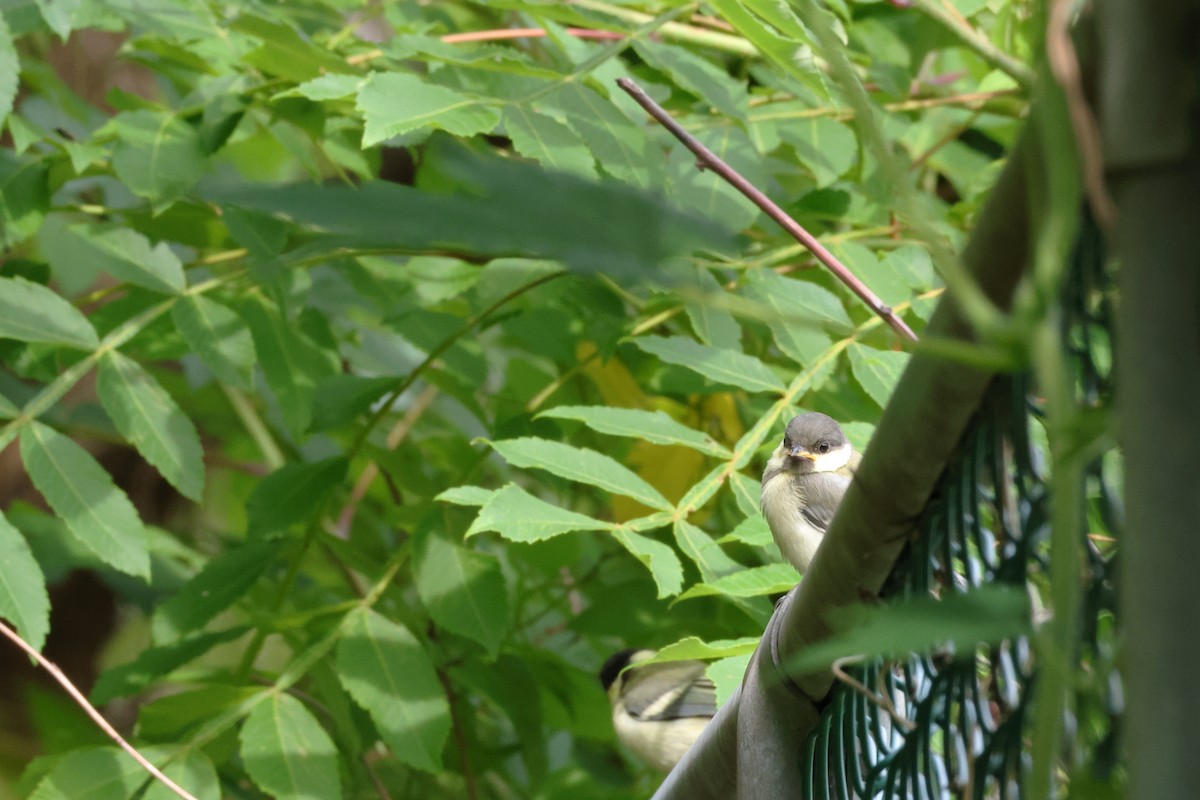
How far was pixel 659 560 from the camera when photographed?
128 cm

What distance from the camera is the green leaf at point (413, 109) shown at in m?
1.28

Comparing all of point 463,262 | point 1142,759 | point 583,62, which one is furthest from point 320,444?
point 1142,759

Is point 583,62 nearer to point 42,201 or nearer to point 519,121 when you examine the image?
point 519,121

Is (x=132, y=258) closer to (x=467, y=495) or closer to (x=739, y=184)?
(x=467, y=495)

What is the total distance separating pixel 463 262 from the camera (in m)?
1.98

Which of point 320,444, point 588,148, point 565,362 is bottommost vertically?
point 320,444

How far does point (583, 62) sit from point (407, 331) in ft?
1.72

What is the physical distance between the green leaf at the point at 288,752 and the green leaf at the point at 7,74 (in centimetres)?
74

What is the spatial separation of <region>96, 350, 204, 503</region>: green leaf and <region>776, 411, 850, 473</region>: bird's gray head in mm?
891

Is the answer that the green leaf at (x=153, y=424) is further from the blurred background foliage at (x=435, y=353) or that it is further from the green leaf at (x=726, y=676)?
the green leaf at (x=726, y=676)

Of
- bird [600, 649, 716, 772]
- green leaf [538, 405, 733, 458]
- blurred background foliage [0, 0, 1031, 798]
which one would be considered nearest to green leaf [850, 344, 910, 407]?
blurred background foliage [0, 0, 1031, 798]

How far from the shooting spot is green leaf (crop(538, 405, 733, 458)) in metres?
1.41

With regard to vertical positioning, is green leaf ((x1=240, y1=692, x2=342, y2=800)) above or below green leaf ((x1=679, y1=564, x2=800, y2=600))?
below

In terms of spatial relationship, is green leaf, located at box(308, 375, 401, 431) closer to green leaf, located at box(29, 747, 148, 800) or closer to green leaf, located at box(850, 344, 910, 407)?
green leaf, located at box(29, 747, 148, 800)
